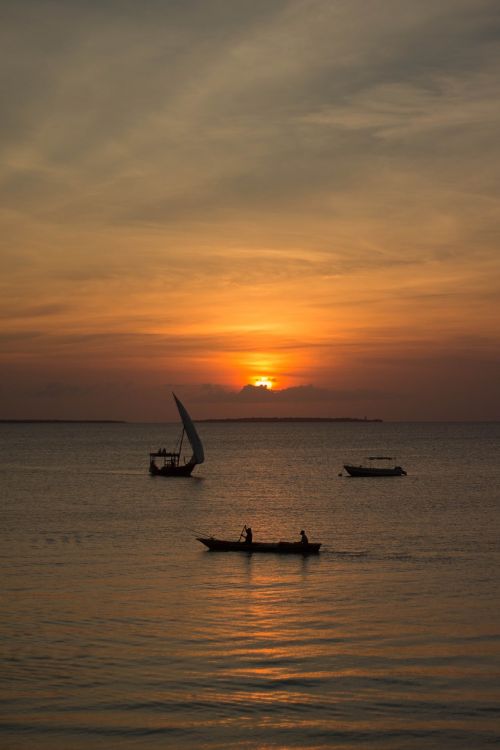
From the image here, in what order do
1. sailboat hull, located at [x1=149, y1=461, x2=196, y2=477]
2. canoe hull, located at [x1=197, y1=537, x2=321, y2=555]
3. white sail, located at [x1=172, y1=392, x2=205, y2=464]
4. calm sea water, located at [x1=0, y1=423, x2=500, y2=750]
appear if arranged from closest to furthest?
calm sea water, located at [x1=0, y1=423, x2=500, y2=750] → canoe hull, located at [x1=197, y1=537, x2=321, y2=555] → white sail, located at [x1=172, y1=392, x2=205, y2=464] → sailboat hull, located at [x1=149, y1=461, x2=196, y2=477]

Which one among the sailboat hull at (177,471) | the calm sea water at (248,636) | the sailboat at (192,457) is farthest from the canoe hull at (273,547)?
the sailboat hull at (177,471)

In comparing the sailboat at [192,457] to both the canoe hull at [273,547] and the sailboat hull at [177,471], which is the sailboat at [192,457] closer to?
the sailboat hull at [177,471]

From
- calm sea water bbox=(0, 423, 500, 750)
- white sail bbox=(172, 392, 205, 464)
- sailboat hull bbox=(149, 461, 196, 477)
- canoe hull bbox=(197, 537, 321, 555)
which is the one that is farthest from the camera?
sailboat hull bbox=(149, 461, 196, 477)

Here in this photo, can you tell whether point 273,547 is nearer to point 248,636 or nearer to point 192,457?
point 248,636

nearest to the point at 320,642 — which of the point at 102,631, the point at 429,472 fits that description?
the point at 102,631

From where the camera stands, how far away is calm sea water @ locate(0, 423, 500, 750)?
2312 centimetres

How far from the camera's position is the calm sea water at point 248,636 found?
910 inches

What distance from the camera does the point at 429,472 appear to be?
137m

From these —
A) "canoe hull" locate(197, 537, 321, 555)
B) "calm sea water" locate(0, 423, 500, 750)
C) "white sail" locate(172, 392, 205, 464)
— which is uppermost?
"white sail" locate(172, 392, 205, 464)

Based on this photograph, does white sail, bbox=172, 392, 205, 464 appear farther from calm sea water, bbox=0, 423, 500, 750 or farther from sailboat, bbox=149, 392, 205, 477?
calm sea water, bbox=0, 423, 500, 750

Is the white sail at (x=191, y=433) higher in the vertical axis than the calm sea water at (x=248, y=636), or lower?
higher

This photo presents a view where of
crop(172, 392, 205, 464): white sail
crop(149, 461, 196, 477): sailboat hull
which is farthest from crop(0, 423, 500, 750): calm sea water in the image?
crop(149, 461, 196, 477): sailboat hull

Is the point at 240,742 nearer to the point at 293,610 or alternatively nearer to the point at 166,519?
the point at 293,610

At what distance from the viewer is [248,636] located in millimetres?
31438
